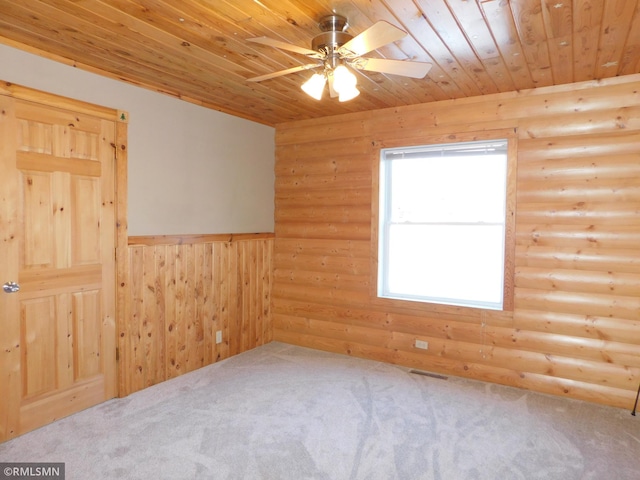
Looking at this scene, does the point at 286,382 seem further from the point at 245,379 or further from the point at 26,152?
the point at 26,152

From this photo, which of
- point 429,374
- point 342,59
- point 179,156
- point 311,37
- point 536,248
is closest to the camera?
point 342,59

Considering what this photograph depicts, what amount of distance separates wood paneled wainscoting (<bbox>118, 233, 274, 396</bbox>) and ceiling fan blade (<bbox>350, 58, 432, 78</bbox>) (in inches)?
89.8

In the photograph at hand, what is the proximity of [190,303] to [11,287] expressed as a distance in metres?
1.48

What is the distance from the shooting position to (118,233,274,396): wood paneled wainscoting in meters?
3.42

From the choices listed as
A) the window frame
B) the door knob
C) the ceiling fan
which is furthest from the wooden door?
the window frame

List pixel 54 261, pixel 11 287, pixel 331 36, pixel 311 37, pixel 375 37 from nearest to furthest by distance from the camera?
1. pixel 375 37
2. pixel 331 36
3. pixel 311 37
4. pixel 11 287
5. pixel 54 261

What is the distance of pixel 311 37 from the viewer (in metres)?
2.45

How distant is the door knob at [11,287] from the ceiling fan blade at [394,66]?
2.53m

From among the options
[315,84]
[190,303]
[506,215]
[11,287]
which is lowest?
[190,303]

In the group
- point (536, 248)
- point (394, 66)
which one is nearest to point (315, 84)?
point (394, 66)

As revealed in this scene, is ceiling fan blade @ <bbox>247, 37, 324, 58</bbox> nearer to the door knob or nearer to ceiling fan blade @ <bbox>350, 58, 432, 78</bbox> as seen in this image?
ceiling fan blade @ <bbox>350, 58, 432, 78</bbox>

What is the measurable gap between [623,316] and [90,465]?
3.79 meters

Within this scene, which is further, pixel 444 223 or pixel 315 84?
pixel 444 223

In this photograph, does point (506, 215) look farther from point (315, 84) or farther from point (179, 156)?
point (179, 156)
